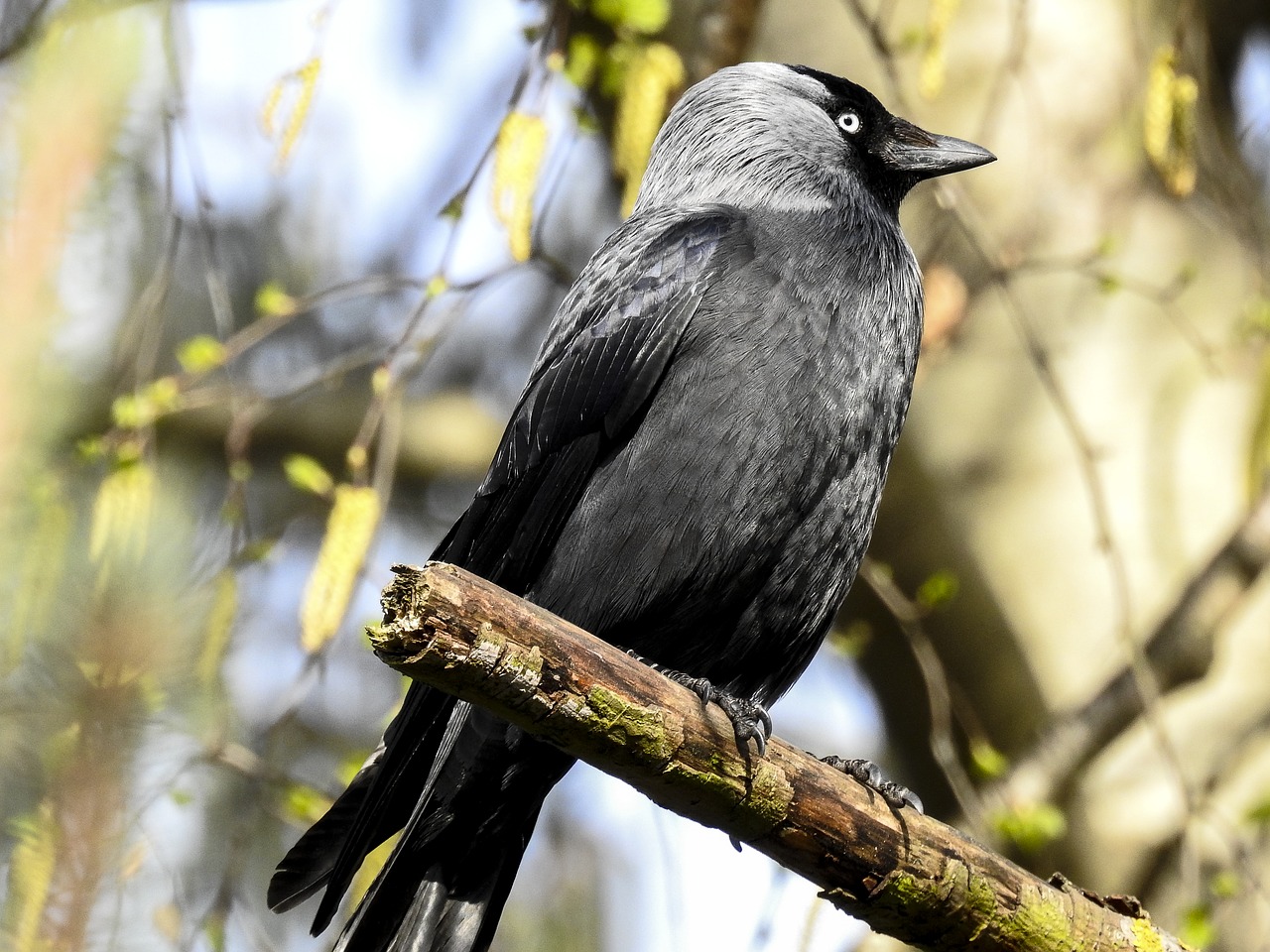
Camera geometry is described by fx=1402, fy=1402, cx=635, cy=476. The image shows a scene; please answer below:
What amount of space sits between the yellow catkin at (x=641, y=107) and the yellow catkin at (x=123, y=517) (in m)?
1.71

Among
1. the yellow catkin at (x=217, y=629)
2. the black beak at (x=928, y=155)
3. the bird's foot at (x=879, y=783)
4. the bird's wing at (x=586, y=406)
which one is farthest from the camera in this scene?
the black beak at (x=928, y=155)

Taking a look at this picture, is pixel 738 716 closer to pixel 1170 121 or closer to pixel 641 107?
pixel 641 107

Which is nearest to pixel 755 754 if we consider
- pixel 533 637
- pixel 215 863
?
pixel 533 637

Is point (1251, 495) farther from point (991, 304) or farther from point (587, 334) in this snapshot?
point (587, 334)

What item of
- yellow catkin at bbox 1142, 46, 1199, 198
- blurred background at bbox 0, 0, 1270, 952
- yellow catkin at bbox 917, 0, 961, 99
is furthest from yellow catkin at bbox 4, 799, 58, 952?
A: yellow catkin at bbox 1142, 46, 1199, 198

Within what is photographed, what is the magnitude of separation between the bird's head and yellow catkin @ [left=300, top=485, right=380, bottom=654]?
1524 mm

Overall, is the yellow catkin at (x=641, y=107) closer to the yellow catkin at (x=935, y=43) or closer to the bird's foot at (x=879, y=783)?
the yellow catkin at (x=935, y=43)

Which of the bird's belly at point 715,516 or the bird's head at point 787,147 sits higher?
the bird's head at point 787,147

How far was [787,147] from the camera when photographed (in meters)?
4.53

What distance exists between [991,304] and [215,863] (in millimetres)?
4086

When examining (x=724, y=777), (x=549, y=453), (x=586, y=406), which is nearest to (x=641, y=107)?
(x=586, y=406)

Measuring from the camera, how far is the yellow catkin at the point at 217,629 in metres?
3.79

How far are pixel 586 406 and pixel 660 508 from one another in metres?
0.37

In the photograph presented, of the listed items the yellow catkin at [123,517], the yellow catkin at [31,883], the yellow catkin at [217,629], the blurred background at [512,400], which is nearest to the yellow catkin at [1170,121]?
the blurred background at [512,400]
